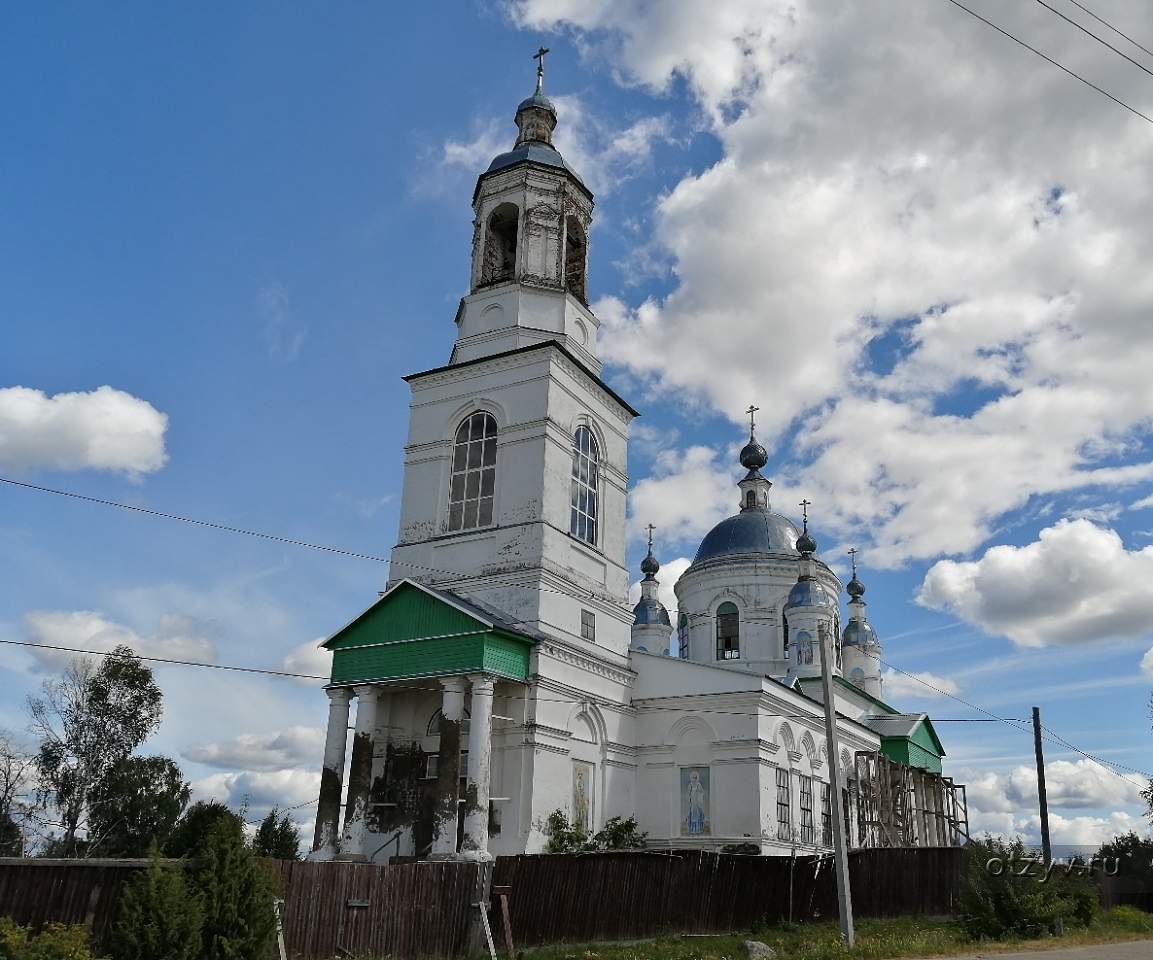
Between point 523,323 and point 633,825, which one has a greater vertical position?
point 523,323

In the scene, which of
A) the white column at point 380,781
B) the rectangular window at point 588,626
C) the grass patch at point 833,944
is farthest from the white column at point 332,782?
the grass patch at point 833,944

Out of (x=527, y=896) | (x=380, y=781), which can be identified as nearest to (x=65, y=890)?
(x=527, y=896)

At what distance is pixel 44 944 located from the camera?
32.4 ft

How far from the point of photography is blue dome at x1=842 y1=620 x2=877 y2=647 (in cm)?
4450

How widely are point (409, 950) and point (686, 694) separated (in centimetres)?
1125

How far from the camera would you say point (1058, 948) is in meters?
15.4

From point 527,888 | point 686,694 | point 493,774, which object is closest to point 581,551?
point 686,694

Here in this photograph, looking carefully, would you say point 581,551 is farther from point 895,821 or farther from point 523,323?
point 895,821

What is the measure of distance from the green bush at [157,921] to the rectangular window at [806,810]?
1704cm

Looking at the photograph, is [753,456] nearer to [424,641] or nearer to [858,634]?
[858,634]

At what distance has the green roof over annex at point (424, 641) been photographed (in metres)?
19.8

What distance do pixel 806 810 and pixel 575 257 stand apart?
14.9 m

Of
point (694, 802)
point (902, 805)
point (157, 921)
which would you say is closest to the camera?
point (157, 921)

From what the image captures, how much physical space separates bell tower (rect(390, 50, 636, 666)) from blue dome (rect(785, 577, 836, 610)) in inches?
534
